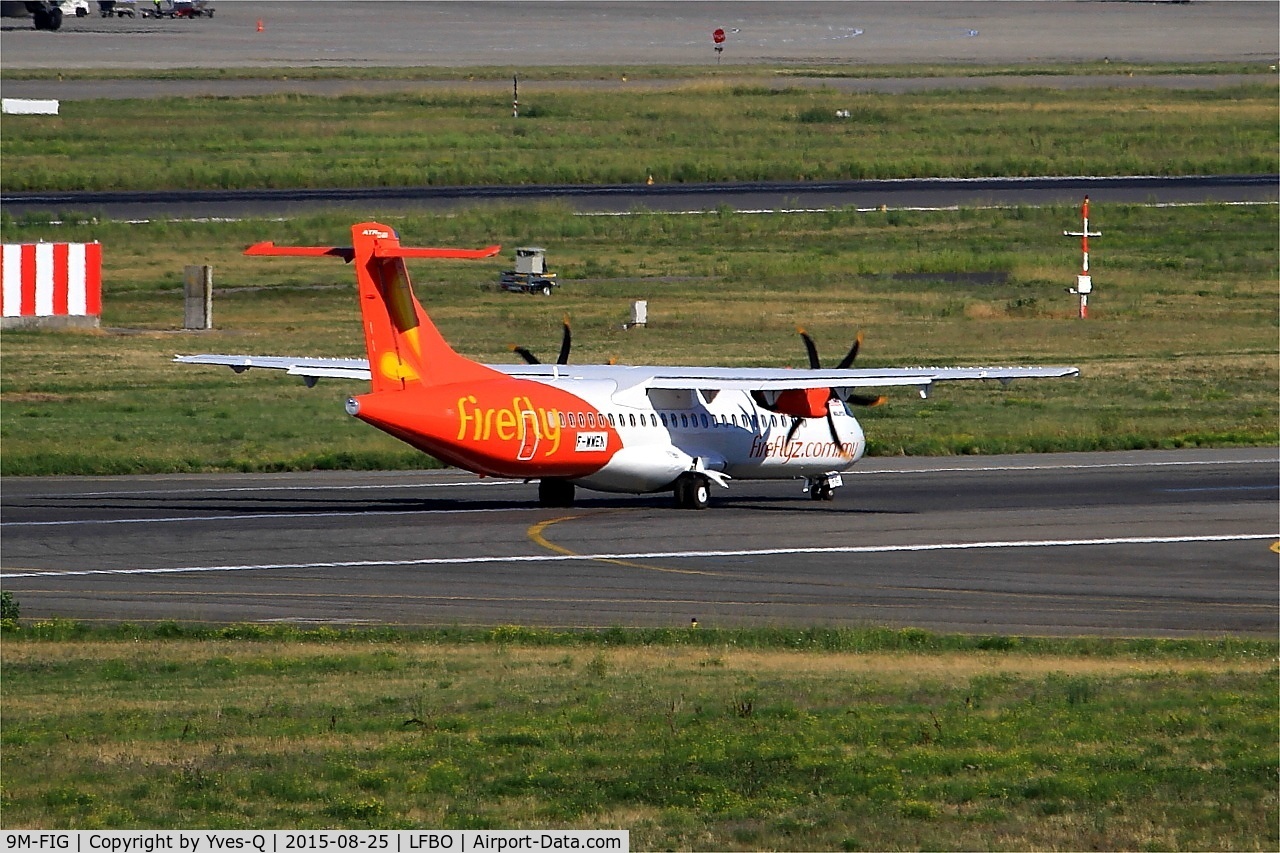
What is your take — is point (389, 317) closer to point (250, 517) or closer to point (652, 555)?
point (250, 517)

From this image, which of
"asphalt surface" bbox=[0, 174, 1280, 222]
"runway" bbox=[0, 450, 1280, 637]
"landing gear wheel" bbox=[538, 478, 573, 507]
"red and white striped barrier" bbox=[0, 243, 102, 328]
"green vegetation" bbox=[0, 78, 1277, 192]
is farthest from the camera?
"green vegetation" bbox=[0, 78, 1277, 192]

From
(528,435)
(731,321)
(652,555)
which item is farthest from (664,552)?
(731,321)

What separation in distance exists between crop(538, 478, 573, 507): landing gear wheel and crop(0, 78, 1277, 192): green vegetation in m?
53.5

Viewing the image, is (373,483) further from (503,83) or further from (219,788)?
(503,83)

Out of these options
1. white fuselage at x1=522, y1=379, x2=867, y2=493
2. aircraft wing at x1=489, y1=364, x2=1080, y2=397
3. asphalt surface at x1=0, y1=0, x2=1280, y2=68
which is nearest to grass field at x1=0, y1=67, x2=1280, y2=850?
aircraft wing at x1=489, y1=364, x2=1080, y2=397

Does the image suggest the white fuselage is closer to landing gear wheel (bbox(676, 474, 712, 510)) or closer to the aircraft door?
landing gear wheel (bbox(676, 474, 712, 510))

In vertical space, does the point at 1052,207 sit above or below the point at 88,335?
above

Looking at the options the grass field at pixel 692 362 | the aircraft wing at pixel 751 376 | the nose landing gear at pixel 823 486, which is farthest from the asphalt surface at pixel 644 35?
the nose landing gear at pixel 823 486

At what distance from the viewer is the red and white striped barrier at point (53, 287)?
57031mm

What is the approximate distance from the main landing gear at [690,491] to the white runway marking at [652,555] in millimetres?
5626

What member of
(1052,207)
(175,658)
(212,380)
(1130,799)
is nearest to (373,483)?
(212,380)

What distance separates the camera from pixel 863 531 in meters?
33.8

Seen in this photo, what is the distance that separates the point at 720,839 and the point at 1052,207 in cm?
7554

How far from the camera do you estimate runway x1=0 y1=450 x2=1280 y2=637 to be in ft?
84.9
